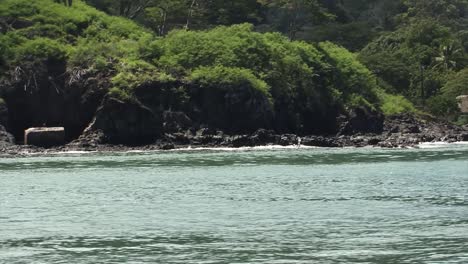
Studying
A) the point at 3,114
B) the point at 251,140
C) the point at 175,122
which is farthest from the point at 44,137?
the point at 251,140

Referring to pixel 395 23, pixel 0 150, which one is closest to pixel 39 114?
pixel 0 150

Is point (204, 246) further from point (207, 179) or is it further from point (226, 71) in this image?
point (226, 71)

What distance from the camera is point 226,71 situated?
90125 millimetres

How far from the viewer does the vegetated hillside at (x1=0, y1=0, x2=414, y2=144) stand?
85562mm

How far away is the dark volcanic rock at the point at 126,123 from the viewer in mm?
82875

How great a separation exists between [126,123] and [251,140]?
10.4 meters

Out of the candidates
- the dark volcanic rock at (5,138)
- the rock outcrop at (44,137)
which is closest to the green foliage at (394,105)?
the rock outcrop at (44,137)

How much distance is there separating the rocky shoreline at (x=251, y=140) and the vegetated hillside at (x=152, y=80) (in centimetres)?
132

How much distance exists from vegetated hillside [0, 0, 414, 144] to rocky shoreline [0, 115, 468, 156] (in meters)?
1.32

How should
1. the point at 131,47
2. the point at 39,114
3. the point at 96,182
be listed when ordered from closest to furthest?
the point at 96,182 < the point at 39,114 < the point at 131,47

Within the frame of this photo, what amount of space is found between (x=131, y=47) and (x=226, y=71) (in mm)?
10257

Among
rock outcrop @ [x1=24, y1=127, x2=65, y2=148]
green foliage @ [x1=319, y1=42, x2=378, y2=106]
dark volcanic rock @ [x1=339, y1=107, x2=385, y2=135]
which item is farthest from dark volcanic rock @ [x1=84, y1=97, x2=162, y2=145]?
green foliage @ [x1=319, y1=42, x2=378, y2=106]

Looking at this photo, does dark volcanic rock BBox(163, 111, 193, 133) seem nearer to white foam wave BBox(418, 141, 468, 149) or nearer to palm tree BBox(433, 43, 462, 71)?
white foam wave BBox(418, 141, 468, 149)

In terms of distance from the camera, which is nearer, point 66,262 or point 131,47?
point 66,262
